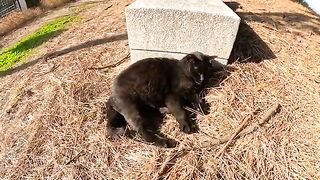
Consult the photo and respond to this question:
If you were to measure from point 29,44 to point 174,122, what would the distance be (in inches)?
153

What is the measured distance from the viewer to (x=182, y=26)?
12.3ft

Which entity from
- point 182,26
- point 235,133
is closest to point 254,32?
point 182,26

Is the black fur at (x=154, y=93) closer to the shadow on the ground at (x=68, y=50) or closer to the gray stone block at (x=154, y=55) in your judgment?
the gray stone block at (x=154, y=55)

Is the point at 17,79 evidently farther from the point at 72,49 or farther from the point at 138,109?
the point at 138,109

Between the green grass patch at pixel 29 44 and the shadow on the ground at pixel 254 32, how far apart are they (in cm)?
333

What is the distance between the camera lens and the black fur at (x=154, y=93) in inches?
130

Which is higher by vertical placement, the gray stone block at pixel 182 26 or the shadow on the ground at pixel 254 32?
the gray stone block at pixel 182 26

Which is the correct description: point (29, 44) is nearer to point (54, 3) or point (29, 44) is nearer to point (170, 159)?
point (54, 3)

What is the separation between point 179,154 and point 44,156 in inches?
52.6

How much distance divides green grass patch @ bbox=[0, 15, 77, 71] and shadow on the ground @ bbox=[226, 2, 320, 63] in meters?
3.33

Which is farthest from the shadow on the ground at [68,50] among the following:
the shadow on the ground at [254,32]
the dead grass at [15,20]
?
the dead grass at [15,20]

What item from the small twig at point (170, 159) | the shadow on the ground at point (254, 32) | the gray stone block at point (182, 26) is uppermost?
the gray stone block at point (182, 26)

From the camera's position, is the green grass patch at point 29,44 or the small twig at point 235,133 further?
the green grass patch at point 29,44

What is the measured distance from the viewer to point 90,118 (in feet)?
11.9
